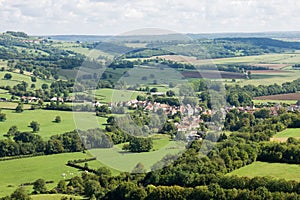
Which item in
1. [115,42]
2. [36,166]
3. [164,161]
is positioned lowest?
[36,166]

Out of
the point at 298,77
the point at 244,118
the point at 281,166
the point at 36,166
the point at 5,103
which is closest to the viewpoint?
the point at 281,166

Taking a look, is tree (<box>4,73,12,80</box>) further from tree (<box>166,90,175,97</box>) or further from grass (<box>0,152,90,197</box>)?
grass (<box>0,152,90,197</box>)

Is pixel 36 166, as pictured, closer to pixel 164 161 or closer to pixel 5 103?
pixel 164 161

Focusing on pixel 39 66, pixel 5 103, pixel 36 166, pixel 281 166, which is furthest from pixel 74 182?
pixel 39 66

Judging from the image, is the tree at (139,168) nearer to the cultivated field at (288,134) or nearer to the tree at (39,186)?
the tree at (39,186)

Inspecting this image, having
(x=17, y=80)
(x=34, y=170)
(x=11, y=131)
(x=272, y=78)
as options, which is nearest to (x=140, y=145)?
(x=34, y=170)

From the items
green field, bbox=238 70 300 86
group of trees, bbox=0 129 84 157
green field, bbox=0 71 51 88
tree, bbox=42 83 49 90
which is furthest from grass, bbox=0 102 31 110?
green field, bbox=238 70 300 86
